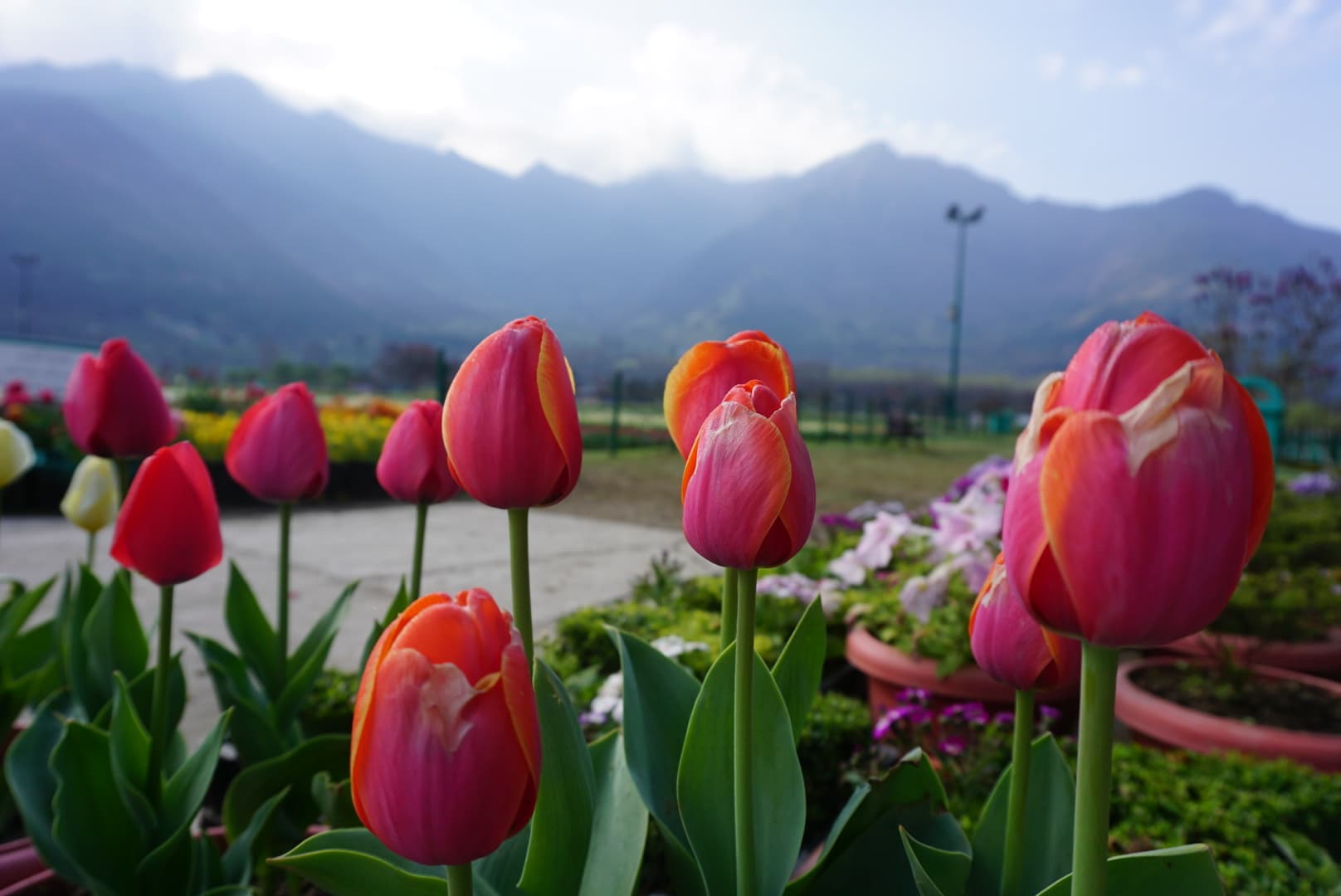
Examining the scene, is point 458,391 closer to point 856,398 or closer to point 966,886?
point 966,886

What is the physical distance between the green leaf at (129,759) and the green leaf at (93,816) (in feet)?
0.05

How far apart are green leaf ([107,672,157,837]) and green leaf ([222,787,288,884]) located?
0.11 m

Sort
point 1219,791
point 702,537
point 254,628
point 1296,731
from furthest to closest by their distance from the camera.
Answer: point 1296,731, point 1219,791, point 254,628, point 702,537

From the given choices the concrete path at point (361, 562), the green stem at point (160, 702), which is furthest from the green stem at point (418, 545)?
the concrete path at point (361, 562)

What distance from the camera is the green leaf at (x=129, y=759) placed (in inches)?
44.5

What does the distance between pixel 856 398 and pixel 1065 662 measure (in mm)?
22596

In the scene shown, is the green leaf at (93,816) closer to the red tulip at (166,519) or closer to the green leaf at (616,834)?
the red tulip at (166,519)

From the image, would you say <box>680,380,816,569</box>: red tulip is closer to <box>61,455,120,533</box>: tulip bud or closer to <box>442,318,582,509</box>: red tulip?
<box>442,318,582,509</box>: red tulip

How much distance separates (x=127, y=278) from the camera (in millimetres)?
146875

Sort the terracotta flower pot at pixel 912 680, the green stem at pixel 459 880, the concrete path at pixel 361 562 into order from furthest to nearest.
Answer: the concrete path at pixel 361 562 < the terracotta flower pot at pixel 912 680 < the green stem at pixel 459 880

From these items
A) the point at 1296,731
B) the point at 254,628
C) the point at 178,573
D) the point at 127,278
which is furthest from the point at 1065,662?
the point at 127,278

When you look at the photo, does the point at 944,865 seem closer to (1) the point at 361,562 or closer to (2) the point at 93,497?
(2) the point at 93,497

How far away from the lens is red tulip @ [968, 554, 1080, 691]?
0.72m

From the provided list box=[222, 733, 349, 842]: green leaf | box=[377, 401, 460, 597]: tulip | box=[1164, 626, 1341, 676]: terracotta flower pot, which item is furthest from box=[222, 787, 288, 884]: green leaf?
box=[1164, 626, 1341, 676]: terracotta flower pot
